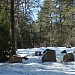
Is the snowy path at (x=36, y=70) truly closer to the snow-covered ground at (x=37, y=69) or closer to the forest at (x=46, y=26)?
the snow-covered ground at (x=37, y=69)

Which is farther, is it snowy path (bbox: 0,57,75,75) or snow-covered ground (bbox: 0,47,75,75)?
snow-covered ground (bbox: 0,47,75,75)

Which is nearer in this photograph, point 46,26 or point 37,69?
point 37,69

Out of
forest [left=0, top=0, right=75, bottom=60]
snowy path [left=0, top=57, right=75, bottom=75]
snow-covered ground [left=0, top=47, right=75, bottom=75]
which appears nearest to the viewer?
snowy path [left=0, top=57, right=75, bottom=75]

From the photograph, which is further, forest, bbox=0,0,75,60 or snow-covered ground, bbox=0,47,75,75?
Result: forest, bbox=0,0,75,60

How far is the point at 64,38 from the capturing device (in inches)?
2530

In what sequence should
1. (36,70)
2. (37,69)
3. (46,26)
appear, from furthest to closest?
1. (46,26)
2. (37,69)
3. (36,70)

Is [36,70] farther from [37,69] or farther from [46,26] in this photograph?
[46,26]

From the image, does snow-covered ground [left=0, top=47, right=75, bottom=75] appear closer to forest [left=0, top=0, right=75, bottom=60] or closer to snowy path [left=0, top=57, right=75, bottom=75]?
snowy path [left=0, top=57, right=75, bottom=75]

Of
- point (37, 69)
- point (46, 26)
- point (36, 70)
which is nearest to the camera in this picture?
point (36, 70)

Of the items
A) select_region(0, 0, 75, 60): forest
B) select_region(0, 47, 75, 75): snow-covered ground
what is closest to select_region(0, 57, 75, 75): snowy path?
select_region(0, 47, 75, 75): snow-covered ground

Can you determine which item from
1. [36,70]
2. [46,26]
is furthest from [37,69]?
[46,26]

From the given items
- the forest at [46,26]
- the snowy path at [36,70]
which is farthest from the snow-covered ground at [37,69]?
the forest at [46,26]

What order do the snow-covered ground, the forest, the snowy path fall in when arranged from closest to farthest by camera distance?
the snowy path
the snow-covered ground
the forest

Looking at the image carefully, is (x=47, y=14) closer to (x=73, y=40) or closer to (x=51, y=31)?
(x=51, y=31)
